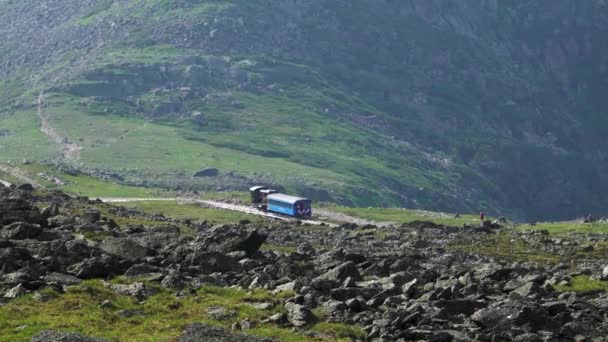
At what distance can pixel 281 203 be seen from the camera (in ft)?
574

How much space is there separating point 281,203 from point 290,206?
5981 mm

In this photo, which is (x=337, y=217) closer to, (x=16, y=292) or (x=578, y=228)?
(x=578, y=228)

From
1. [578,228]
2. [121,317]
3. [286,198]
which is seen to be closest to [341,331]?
[121,317]

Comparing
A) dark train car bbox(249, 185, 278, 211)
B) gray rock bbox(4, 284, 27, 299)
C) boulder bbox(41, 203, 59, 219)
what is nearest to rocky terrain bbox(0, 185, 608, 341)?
gray rock bbox(4, 284, 27, 299)

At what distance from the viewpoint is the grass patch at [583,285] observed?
60719 mm

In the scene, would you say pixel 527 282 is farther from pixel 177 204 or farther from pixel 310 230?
pixel 177 204

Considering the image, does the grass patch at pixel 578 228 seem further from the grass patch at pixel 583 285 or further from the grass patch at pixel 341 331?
the grass patch at pixel 341 331

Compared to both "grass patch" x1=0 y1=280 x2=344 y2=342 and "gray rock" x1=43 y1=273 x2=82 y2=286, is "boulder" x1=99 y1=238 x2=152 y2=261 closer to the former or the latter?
"gray rock" x1=43 y1=273 x2=82 y2=286

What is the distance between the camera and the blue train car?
6639 inches

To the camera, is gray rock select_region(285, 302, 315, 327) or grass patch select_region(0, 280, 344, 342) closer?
grass patch select_region(0, 280, 344, 342)

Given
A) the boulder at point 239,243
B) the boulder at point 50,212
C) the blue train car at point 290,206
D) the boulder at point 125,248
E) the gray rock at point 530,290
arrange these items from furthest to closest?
1. the blue train car at point 290,206
2. the boulder at point 50,212
3. the boulder at point 239,243
4. the boulder at point 125,248
5. the gray rock at point 530,290

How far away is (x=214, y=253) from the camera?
5656cm

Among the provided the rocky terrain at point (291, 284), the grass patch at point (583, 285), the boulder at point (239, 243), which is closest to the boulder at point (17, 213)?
the rocky terrain at point (291, 284)

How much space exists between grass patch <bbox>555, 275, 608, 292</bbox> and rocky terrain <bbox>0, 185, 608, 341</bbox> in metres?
0.55
